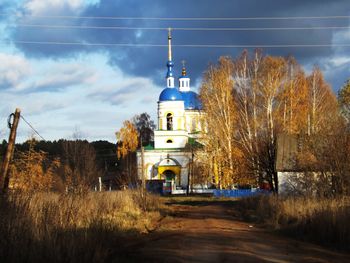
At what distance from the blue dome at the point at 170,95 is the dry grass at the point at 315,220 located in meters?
56.9

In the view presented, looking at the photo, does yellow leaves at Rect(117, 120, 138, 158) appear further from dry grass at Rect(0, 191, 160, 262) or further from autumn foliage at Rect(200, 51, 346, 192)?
dry grass at Rect(0, 191, 160, 262)

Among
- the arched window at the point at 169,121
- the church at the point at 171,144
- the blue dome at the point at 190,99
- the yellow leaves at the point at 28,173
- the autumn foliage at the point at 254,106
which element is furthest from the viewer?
the blue dome at the point at 190,99

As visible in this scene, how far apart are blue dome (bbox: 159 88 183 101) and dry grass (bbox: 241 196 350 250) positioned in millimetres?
56894


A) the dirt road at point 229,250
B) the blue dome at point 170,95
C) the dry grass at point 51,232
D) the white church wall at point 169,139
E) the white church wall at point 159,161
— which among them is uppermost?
the blue dome at point 170,95

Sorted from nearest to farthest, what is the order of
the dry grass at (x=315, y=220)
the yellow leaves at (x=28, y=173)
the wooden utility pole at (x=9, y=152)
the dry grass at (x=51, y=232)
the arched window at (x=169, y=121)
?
1. the dry grass at (x=51, y=232)
2. the wooden utility pole at (x=9, y=152)
3. the yellow leaves at (x=28, y=173)
4. the dry grass at (x=315, y=220)
5. the arched window at (x=169, y=121)

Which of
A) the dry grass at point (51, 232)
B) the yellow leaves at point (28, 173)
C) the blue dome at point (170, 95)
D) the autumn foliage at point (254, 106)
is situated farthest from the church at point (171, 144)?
the dry grass at point (51, 232)

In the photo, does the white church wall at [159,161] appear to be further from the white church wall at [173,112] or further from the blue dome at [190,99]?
the blue dome at [190,99]

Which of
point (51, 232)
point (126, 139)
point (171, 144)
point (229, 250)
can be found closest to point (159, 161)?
point (171, 144)

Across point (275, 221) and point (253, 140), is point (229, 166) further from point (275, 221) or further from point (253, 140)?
point (275, 221)

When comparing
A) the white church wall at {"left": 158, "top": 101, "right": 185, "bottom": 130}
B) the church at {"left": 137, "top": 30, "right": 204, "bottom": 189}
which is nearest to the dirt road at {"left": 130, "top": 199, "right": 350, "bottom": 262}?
the church at {"left": 137, "top": 30, "right": 204, "bottom": 189}

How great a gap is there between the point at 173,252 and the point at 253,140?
39.6 meters

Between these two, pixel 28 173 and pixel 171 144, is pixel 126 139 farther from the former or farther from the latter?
pixel 28 173

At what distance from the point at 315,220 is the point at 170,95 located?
65126mm

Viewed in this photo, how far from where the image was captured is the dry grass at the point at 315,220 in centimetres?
1734
